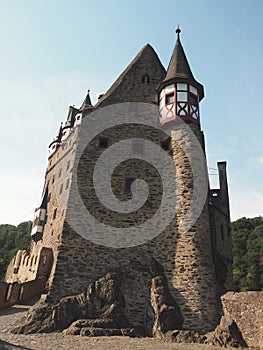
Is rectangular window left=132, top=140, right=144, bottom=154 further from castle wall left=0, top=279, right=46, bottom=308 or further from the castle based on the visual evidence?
castle wall left=0, top=279, right=46, bottom=308

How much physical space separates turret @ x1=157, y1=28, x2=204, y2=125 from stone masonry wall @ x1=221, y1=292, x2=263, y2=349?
34.9 ft

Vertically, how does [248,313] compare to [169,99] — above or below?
below

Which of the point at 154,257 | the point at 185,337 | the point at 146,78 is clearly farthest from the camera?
the point at 146,78

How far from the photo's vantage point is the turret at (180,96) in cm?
2033

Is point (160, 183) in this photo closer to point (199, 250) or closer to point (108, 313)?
point (199, 250)

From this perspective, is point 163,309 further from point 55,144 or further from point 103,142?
point 55,144

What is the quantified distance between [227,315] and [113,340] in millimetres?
5123

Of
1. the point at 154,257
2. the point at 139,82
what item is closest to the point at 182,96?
the point at 139,82

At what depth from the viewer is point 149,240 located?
1833 cm

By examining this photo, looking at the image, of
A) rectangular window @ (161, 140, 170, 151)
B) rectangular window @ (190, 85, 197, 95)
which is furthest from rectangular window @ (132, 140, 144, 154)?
rectangular window @ (190, 85, 197, 95)

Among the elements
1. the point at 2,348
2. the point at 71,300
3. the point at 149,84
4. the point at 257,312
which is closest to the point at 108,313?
the point at 71,300

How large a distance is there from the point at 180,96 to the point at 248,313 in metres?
13.1

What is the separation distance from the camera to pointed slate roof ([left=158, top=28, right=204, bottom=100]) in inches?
830

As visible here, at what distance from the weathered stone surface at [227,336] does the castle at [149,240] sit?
A: 130cm
